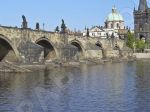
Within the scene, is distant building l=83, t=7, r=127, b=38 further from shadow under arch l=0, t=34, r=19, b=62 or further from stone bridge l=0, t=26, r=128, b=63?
shadow under arch l=0, t=34, r=19, b=62

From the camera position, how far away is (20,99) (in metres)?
25.5

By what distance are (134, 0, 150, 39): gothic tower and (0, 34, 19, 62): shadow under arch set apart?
8117cm

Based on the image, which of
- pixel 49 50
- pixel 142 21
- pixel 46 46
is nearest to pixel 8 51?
pixel 46 46

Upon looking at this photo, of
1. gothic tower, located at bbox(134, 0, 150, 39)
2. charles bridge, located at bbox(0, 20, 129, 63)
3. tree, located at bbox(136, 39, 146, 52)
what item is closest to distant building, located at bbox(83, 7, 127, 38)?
gothic tower, located at bbox(134, 0, 150, 39)

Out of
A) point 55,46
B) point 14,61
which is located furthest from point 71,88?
point 55,46

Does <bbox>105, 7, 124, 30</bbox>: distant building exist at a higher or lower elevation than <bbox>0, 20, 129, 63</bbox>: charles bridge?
higher

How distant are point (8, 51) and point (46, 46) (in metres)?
12.1

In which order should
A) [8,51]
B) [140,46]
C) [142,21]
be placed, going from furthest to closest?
[142,21]
[140,46]
[8,51]

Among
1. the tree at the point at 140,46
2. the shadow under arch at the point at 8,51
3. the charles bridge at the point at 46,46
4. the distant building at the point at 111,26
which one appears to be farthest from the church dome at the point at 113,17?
the shadow under arch at the point at 8,51

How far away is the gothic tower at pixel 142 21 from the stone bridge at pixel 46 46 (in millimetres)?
37031

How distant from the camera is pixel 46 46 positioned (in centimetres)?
6144

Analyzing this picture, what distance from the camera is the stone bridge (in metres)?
49.3

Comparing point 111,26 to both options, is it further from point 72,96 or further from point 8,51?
point 72,96

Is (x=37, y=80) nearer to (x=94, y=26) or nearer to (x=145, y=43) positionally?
(x=145, y=43)
